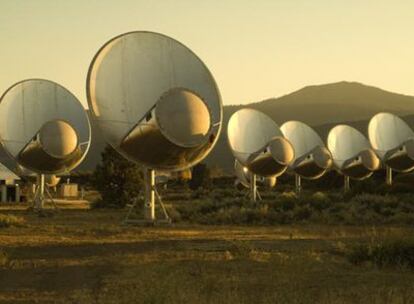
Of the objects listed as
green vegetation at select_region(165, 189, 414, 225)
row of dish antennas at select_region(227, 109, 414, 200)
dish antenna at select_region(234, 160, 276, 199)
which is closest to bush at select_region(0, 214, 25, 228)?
green vegetation at select_region(165, 189, 414, 225)

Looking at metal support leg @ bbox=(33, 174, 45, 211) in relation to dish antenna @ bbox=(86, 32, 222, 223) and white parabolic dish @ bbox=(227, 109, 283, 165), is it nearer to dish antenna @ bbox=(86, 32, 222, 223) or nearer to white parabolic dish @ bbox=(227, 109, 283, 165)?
white parabolic dish @ bbox=(227, 109, 283, 165)

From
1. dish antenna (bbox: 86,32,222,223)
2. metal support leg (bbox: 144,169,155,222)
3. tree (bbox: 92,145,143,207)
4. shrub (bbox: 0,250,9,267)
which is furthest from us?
tree (bbox: 92,145,143,207)

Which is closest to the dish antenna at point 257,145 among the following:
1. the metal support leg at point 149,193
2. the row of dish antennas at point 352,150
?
the row of dish antennas at point 352,150

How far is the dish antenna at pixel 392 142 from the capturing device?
68938 millimetres

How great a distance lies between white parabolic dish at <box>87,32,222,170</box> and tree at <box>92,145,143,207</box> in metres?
20.8

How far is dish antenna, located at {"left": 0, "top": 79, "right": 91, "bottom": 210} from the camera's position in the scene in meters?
42.4

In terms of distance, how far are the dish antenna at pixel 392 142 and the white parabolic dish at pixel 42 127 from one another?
1324 inches

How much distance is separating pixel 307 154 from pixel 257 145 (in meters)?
A: 15.8

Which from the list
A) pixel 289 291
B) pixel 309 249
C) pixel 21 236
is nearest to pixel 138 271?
pixel 289 291

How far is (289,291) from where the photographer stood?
47.6 feet

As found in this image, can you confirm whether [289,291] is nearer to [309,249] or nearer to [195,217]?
[309,249]

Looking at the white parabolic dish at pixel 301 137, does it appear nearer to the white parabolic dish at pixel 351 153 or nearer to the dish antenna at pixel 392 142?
the white parabolic dish at pixel 351 153

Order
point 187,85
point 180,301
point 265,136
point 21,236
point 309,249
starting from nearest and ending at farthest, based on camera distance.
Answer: point 180,301 < point 309,249 < point 21,236 < point 187,85 < point 265,136

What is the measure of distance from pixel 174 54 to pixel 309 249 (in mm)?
12704
